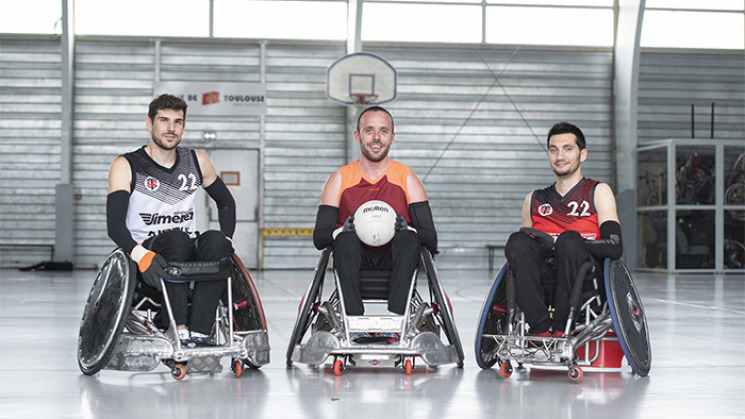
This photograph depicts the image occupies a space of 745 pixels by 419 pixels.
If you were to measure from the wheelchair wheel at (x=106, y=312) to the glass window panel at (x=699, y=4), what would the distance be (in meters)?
16.9

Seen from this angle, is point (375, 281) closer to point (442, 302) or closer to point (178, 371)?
point (442, 302)

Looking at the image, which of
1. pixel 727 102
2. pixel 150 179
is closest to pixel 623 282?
pixel 150 179

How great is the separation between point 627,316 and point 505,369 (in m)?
0.65

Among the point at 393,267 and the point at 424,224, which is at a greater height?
the point at 424,224

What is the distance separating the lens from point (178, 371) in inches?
176

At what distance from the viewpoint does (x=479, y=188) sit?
1970 cm

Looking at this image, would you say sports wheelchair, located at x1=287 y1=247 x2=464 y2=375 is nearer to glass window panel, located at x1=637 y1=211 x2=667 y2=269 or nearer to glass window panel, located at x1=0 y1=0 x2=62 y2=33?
glass window panel, located at x1=637 y1=211 x2=667 y2=269

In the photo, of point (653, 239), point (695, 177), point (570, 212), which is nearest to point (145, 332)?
point (570, 212)

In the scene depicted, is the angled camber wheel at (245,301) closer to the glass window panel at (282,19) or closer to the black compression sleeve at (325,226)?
the black compression sleeve at (325,226)

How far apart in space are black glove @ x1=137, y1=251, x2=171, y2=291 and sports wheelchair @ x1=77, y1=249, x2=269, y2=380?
0.03 m

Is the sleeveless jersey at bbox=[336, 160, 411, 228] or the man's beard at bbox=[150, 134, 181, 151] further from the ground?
the man's beard at bbox=[150, 134, 181, 151]

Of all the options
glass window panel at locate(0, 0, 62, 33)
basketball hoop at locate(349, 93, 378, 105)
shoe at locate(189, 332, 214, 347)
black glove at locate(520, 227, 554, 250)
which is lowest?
shoe at locate(189, 332, 214, 347)

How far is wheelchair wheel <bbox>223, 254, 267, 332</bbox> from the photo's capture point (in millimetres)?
4812

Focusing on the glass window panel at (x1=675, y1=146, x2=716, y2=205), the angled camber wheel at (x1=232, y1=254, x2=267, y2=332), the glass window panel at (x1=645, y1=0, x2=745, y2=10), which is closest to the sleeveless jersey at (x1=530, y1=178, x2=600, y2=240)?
the angled camber wheel at (x1=232, y1=254, x2=267, y2=332)
